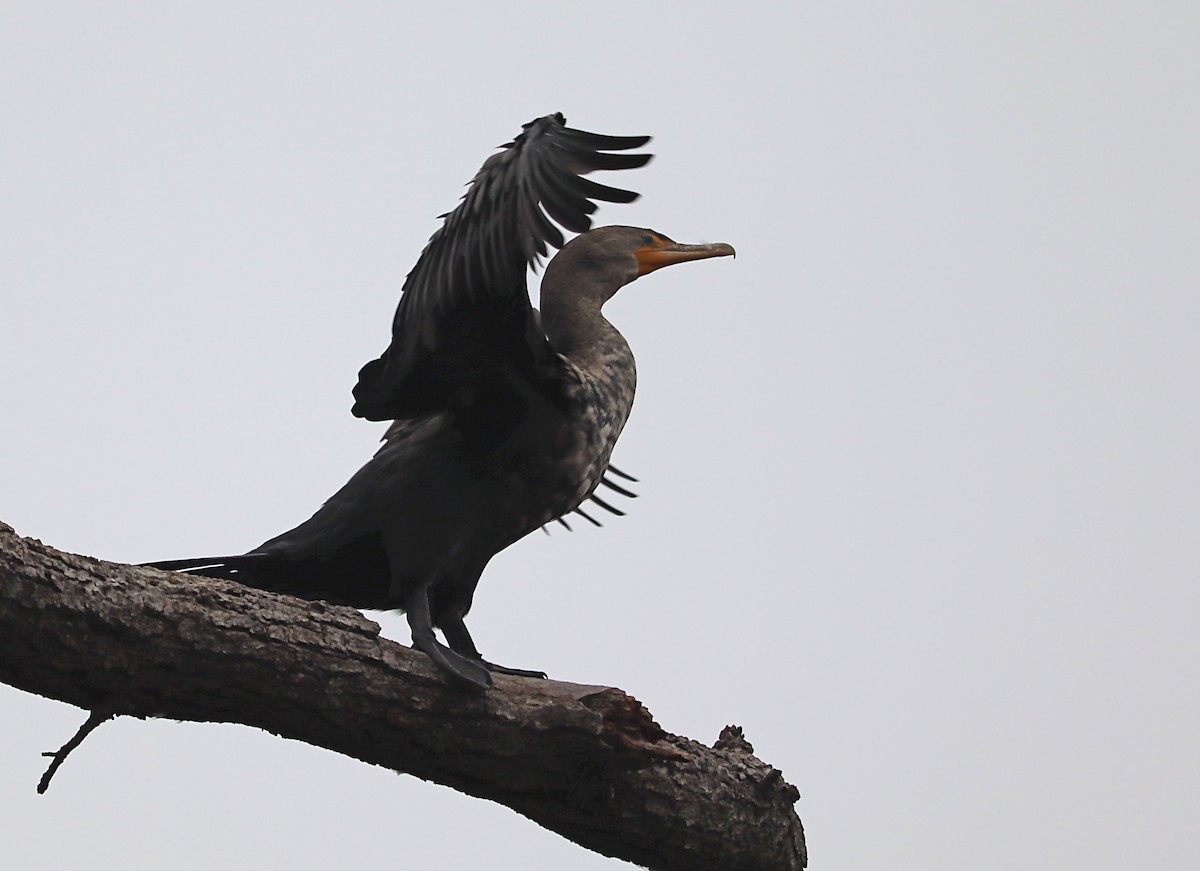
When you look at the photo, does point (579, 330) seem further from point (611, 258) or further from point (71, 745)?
point (71, 745)

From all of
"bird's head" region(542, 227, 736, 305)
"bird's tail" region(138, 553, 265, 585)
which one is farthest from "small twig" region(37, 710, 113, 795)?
"bird's head" region(542, 227, 736, 305)

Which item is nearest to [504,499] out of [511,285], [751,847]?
[511,285]

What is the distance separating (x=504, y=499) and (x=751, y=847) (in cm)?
95

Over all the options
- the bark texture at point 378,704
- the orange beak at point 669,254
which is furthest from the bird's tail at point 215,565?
the orange beak at point 669,254

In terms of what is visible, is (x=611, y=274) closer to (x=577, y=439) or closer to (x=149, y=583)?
(x=577, y=439)

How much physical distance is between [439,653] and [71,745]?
72 cm

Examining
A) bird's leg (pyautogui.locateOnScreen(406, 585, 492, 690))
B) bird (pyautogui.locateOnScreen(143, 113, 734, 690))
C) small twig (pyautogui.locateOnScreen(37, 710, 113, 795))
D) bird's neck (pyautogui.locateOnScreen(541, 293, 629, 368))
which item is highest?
bird's neck (pyautogui.locateOnScreen(541, 293, 629, 368))

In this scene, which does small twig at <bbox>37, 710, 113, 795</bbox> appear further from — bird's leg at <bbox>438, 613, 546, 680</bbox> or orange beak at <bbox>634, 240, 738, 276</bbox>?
orange beak at <bbox>634, 240, 738, 276</bbox>

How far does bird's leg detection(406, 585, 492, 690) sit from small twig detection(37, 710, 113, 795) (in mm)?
632

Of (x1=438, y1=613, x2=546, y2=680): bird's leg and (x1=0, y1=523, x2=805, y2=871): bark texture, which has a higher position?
(x1=438, y1=613, x2=546, y2=680): bird's leg

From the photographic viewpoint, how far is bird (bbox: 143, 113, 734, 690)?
101 inches

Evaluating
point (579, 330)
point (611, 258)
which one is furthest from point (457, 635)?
point (611, 258)

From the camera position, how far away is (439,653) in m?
2.62

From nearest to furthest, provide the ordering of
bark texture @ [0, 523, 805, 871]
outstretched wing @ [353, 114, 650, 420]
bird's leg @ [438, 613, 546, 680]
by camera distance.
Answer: bark texture @ [0, 523, 805, 871]
outstretched wing @ [353, 114, 650, 420]
bird's leg @ [438, 613, 546, 680]
